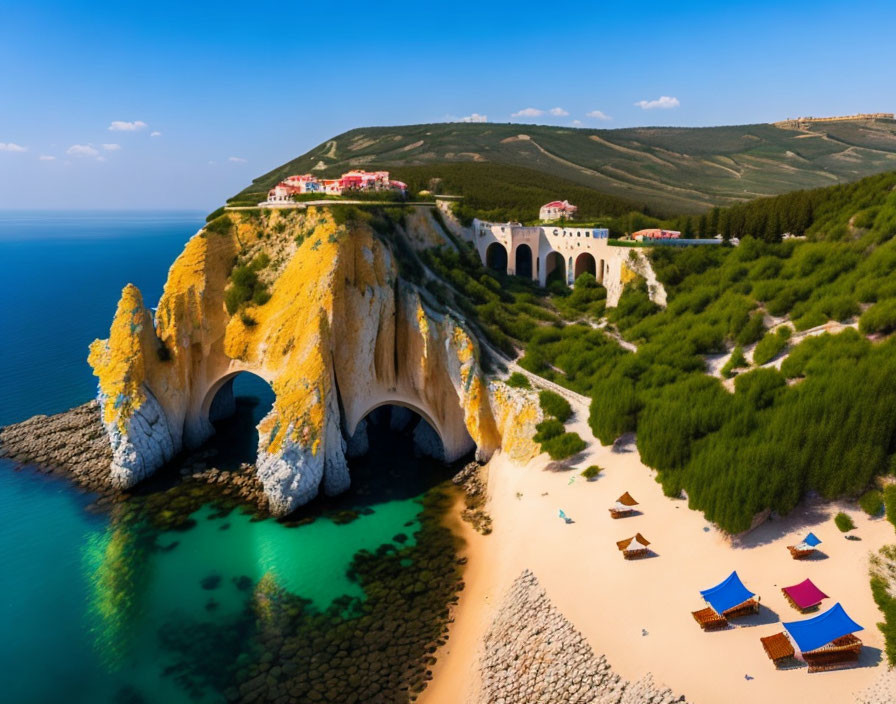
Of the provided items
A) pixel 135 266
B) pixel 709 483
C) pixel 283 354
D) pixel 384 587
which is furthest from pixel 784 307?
pixel 135 266

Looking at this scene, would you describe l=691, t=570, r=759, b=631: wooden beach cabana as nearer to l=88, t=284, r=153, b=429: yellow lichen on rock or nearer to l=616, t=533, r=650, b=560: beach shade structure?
l=616, t=533, r=650, b=560: beach shade structure

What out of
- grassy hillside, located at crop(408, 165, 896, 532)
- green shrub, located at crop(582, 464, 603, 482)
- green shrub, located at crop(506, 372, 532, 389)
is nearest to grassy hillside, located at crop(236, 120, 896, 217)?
grassy hillside, located at crop(408, 165, 896, 532)

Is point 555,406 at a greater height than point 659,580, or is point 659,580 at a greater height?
point 555,406

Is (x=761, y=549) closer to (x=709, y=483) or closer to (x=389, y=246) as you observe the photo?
(x=709, y=483)

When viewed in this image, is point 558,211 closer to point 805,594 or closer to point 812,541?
point 812,541

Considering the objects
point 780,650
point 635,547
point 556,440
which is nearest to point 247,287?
point 556,440

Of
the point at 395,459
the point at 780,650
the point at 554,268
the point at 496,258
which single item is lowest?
the point at 395,459
